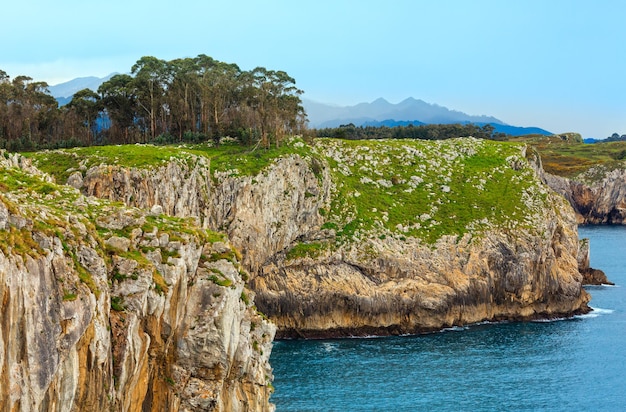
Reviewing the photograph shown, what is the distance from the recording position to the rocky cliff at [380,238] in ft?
314

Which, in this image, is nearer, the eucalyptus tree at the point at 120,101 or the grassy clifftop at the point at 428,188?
the grassy clifftop at the point at 428,188

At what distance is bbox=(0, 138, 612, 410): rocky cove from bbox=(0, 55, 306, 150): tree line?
10726 millimetres

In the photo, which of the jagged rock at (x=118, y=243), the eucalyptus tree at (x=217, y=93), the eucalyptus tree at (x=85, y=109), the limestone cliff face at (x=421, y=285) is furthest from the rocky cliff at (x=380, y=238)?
the jagged rock at (x=118, y=243)

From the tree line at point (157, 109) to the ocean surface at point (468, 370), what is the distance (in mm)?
35131

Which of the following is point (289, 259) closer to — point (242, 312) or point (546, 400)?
point (546, 400)

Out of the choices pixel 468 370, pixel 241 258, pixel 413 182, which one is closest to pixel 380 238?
pixel 413 182

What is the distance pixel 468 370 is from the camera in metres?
81.7

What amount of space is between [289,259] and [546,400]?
38.6 metres

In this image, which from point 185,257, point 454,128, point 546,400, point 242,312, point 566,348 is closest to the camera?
point 185,257

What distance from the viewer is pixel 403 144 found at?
129500 millimetres

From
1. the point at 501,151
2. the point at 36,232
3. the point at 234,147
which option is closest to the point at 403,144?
the point at 501,151

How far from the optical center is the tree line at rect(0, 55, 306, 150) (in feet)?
360

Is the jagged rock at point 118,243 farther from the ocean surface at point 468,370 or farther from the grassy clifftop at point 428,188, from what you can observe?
the grassy clifftop at point 428,188

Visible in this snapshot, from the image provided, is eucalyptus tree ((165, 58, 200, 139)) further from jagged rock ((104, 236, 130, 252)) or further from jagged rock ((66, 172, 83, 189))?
jagged rock ((104, 236, 130, 252))
